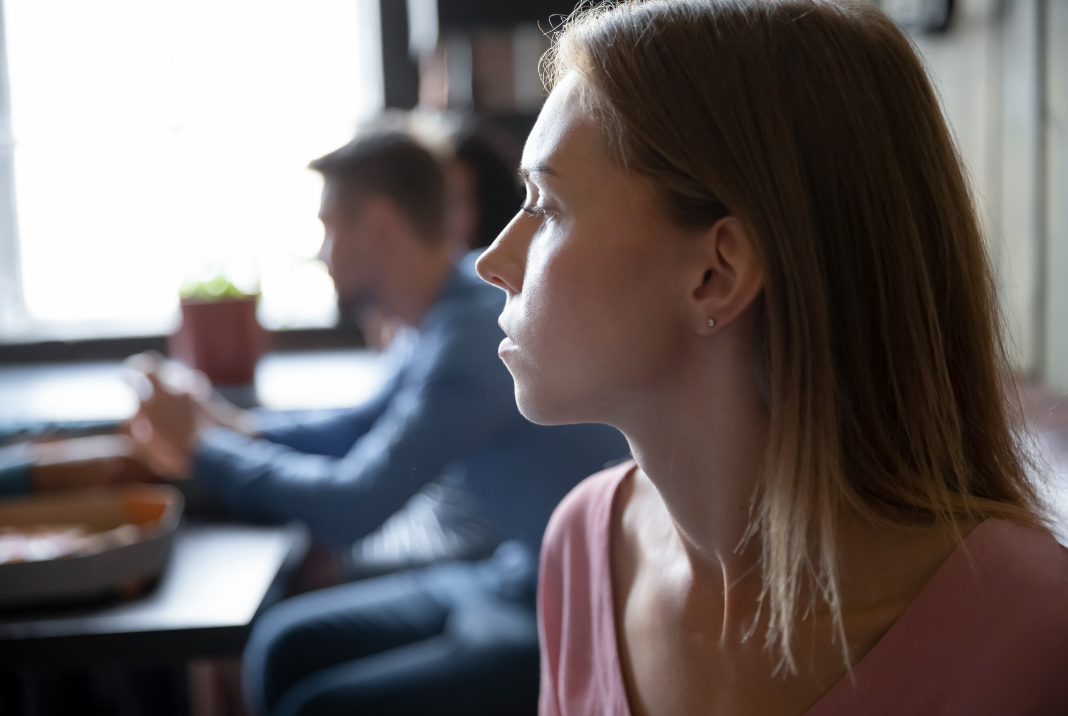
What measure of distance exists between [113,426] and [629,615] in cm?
141

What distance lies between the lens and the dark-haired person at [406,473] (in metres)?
1.19

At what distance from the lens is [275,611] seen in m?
1.51

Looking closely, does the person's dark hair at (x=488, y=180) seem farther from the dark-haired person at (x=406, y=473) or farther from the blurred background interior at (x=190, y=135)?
the blurred background interior at (x=190, y=135)

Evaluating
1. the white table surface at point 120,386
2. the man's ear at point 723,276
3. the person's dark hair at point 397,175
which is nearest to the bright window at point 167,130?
the white table surface at point 120,386

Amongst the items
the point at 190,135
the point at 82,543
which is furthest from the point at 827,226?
the point at 190,135

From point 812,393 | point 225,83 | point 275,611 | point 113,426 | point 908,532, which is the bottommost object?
point 275,611

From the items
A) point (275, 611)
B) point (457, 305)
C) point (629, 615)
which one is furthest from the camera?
point (275, 611)

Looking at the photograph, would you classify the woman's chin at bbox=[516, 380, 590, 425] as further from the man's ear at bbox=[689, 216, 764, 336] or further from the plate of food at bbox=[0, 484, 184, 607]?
the plate of food at bbox=[0, 484, 184, 607]

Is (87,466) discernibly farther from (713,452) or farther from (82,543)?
(713,452)

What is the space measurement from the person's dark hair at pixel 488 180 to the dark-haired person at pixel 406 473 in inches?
6.4

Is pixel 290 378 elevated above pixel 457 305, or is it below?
below

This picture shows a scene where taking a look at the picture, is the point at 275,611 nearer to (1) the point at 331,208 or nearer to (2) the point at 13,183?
(1) the point at 331,208

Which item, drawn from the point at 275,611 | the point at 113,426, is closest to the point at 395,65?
the point at 113,426

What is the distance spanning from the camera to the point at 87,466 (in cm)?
144
